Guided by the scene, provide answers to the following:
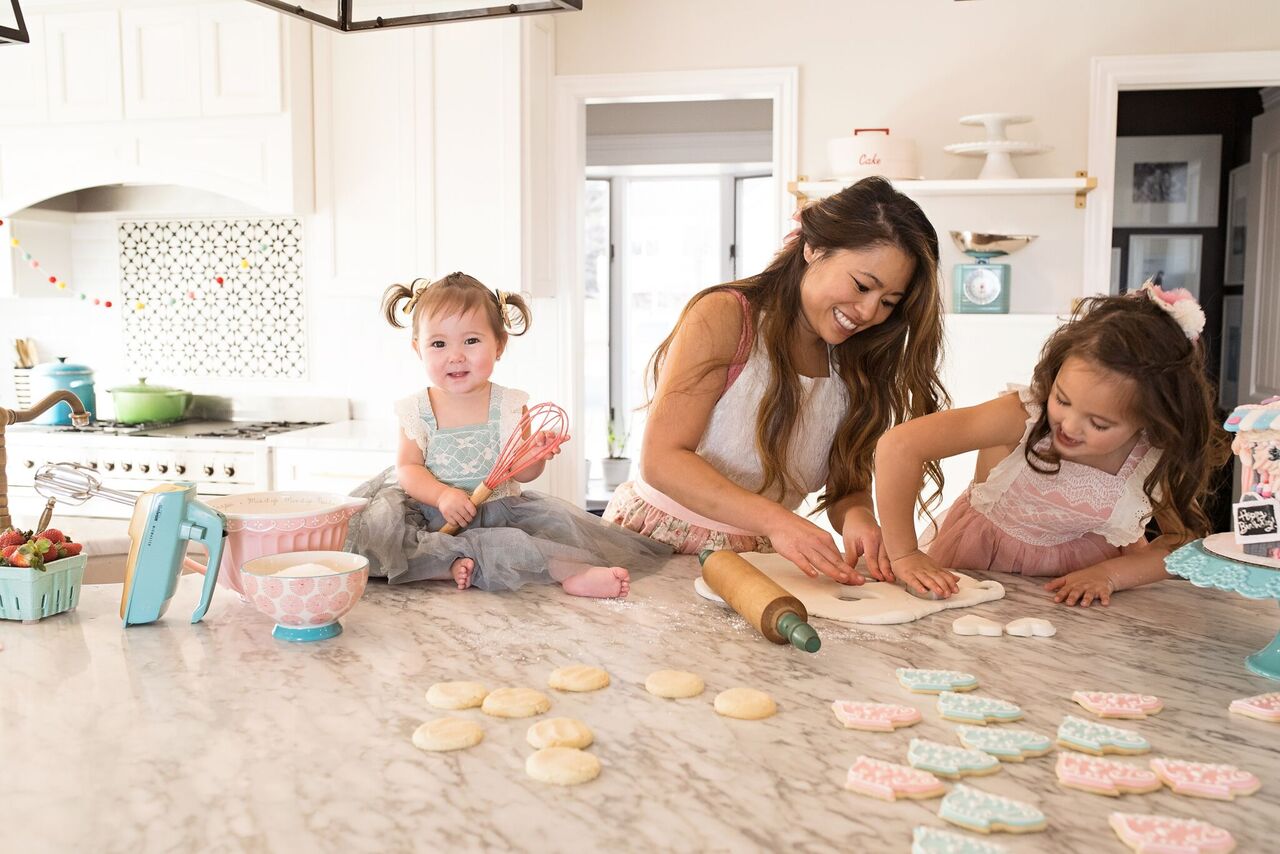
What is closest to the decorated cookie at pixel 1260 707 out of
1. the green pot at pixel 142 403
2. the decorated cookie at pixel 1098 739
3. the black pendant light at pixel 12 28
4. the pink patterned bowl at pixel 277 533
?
the decorated cookie at pixel 1098 739

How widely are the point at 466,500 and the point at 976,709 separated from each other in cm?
79

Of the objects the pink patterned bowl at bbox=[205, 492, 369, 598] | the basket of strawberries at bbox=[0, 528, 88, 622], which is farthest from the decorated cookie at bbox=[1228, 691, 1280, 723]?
the basket of strawberries at bbox=[0, 528, 88, 622]

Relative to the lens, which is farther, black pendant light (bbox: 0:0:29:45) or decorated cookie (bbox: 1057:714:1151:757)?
black pendant light (bbox: 0:0:29:45)

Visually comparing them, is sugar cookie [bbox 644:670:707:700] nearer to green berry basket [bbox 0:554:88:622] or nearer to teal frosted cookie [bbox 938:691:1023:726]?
teal frosted cookie [bbox 938:691:1023:726]

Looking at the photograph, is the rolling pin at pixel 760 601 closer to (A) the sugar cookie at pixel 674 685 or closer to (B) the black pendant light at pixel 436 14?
(A) the sugar cookie at pixel 674 685

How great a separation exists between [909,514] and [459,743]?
0.86 meters

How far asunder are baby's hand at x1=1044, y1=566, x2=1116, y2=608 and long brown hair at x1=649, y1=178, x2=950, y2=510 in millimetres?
249

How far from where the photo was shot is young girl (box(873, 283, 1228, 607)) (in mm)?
1446

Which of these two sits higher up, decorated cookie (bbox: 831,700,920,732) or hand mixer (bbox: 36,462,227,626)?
hand mixer (bbox: 36,462,227,626)

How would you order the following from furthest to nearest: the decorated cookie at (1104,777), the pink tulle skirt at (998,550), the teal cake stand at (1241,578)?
the pink tulle skirt at (998,550), the teal cake stand at (1241,578), the decorated cookie at (1104,777)

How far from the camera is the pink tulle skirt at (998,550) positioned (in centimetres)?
163

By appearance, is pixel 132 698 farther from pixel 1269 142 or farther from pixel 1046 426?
pixel 1269 142

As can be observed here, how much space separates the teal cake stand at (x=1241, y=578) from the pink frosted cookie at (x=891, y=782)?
18.2 inches

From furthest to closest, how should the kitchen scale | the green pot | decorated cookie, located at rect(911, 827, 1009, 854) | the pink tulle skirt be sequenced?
the green pot, the kitchen scale, the pink tulle skirt, decorated cookie, located at rect(911, 827, 1009, 854)
